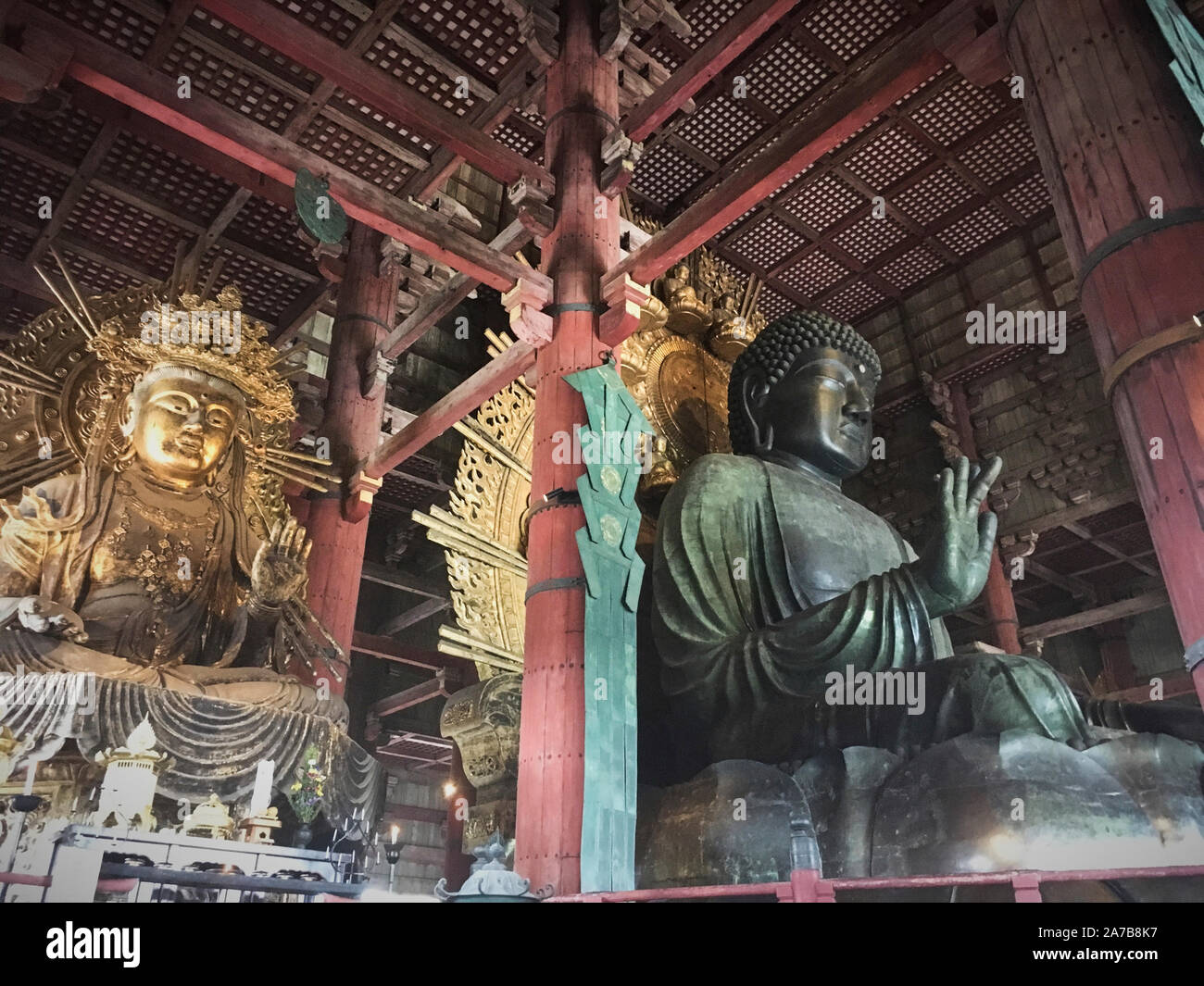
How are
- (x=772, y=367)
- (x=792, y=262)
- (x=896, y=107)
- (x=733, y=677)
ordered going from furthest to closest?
1. (x=792, y=262)
2. (x=896, y=107)
3. (x=772, y=367)
4. (x=733, y=677)

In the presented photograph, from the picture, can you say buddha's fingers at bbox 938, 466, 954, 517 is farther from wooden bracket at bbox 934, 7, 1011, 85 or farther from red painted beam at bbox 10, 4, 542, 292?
red painted beam at bbox 10, 4, 542, 292

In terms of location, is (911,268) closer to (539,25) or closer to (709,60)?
(709,60)

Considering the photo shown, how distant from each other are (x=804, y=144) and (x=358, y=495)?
334 centimetres

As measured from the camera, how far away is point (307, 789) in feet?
15.3

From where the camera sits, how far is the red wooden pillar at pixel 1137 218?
92.3 inches

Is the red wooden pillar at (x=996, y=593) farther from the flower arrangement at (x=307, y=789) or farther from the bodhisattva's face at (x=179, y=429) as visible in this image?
the bodhisattva's face at (x=179, y=429)

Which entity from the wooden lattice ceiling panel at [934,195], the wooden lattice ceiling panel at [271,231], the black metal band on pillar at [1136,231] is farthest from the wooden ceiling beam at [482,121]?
the black metal band on pillar at [1136,231]

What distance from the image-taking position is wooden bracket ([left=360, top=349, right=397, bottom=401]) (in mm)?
5973
